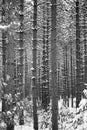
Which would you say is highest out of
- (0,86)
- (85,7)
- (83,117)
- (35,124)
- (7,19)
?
(85,7)

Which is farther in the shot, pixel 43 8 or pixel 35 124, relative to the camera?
pixel 43 8

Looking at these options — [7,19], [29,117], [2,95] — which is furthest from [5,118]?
[29,117]

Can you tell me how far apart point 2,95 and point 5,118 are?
808 mm

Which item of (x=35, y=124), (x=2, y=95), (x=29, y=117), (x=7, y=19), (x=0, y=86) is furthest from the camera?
(x=29, y=117)

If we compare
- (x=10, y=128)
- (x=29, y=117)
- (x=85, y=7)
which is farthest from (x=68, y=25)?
(x=10, y=128)

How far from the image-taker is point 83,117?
20.1ft

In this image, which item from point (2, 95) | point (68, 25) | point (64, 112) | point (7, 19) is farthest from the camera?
point (68, 25)

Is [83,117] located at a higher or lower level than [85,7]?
lower

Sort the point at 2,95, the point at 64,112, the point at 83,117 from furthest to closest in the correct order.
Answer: the point at 64,112 < the point at 2,95 < the point at 83,117

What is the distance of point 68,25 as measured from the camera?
76.5ft

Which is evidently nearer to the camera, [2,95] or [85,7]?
[2,95]

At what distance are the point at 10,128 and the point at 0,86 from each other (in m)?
4.17

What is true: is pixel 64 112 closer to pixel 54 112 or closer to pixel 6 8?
pixel 54 112

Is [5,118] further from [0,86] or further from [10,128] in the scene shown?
[10,128]
